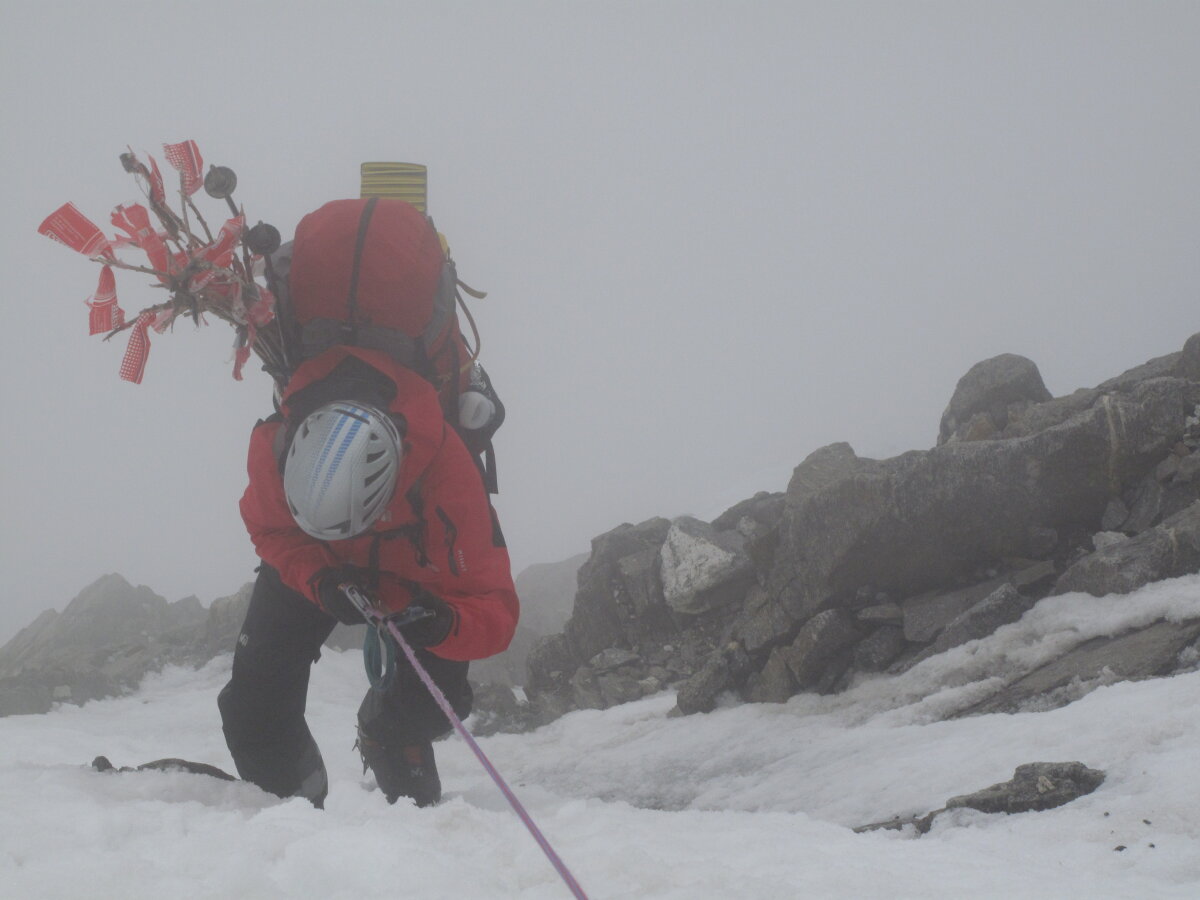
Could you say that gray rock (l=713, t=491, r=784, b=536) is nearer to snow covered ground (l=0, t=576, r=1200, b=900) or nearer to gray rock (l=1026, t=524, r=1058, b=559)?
gray rock (l=1026, t=524, r=1058, b=559)

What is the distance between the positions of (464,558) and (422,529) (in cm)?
27

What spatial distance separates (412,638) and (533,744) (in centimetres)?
793

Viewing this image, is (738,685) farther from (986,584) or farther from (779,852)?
(779,852)

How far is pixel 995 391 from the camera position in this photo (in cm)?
1207

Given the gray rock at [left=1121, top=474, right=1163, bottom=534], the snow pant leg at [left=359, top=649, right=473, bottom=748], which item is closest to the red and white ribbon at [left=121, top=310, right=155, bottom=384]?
the snow pant leg at [left=359, top=649, right=473, bottom=748]

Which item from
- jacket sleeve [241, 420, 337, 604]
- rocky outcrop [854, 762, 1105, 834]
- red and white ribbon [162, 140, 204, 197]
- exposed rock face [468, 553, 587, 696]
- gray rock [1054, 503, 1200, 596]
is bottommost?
exposed rock face [468, 553, 587, 696]

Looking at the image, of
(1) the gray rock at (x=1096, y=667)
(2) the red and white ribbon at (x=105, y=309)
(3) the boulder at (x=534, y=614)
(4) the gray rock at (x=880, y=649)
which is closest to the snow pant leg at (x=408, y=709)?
(2) the red and white ribbon at (x=105, y=309)

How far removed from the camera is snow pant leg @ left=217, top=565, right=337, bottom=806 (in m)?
4.54

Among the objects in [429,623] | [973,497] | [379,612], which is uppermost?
[379,612]

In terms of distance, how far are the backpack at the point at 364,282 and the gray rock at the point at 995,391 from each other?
9.53 meters

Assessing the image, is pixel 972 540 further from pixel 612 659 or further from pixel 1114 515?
pixel 612 659

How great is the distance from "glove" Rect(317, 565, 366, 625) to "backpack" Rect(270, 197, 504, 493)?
120cm

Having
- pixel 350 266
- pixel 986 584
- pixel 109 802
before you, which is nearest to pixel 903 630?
pixel 986 584

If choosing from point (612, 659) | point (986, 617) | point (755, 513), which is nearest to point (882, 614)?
point (986, 617)
